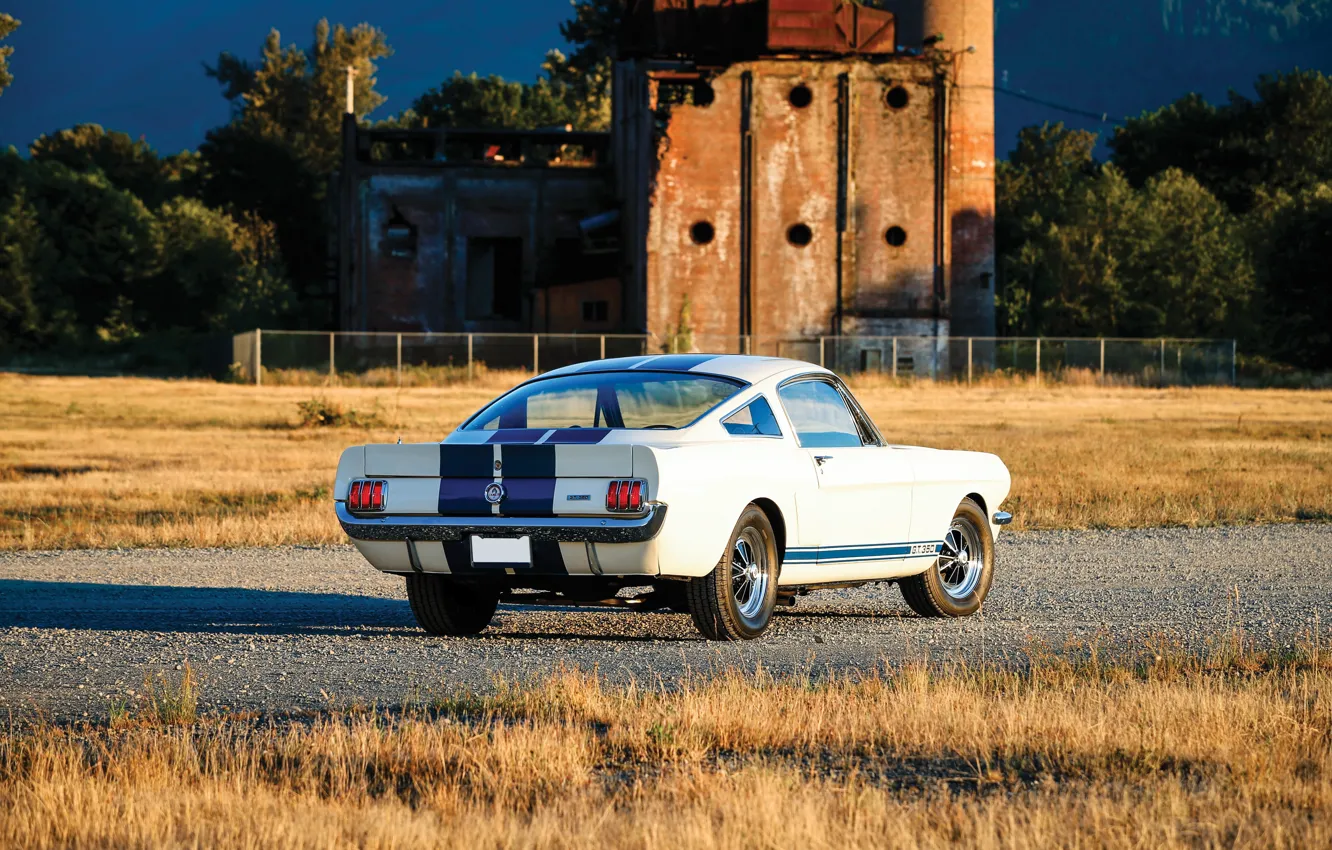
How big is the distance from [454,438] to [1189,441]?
24.5m

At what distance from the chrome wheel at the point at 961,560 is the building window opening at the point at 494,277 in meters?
53.5

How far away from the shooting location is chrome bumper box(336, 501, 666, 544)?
927 cm

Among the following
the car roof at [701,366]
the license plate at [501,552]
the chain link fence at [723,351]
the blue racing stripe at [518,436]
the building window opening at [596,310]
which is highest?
the building window opening at [596,310]

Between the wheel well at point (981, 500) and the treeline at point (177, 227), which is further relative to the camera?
the treeline at point (177, 227)

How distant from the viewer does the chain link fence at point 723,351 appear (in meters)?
53.7

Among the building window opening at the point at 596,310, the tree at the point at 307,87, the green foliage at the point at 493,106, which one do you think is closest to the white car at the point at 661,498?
the building window opening at the point at 596,310

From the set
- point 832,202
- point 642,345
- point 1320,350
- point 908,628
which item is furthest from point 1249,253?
point 908,628

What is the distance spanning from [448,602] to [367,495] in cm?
102

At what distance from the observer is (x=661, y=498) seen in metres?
9.27

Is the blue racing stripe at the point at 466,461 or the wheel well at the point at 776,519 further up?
the blue racing stripe at the point at 466,461

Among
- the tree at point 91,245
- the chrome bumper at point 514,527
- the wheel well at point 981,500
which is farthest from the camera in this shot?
the tree at point 91,245

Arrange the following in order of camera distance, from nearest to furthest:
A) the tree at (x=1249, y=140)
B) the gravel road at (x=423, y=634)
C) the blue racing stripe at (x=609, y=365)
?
the gravel road at (x=423, y=634) < the blue racing stripe at (x=609, y=365) < the tree at (x=1249, y=140)

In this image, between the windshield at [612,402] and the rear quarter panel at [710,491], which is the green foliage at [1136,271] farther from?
the rear quarter panel at [710,491]

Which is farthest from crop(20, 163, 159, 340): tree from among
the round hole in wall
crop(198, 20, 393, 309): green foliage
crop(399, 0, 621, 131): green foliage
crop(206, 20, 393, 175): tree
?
the round hole in wall
